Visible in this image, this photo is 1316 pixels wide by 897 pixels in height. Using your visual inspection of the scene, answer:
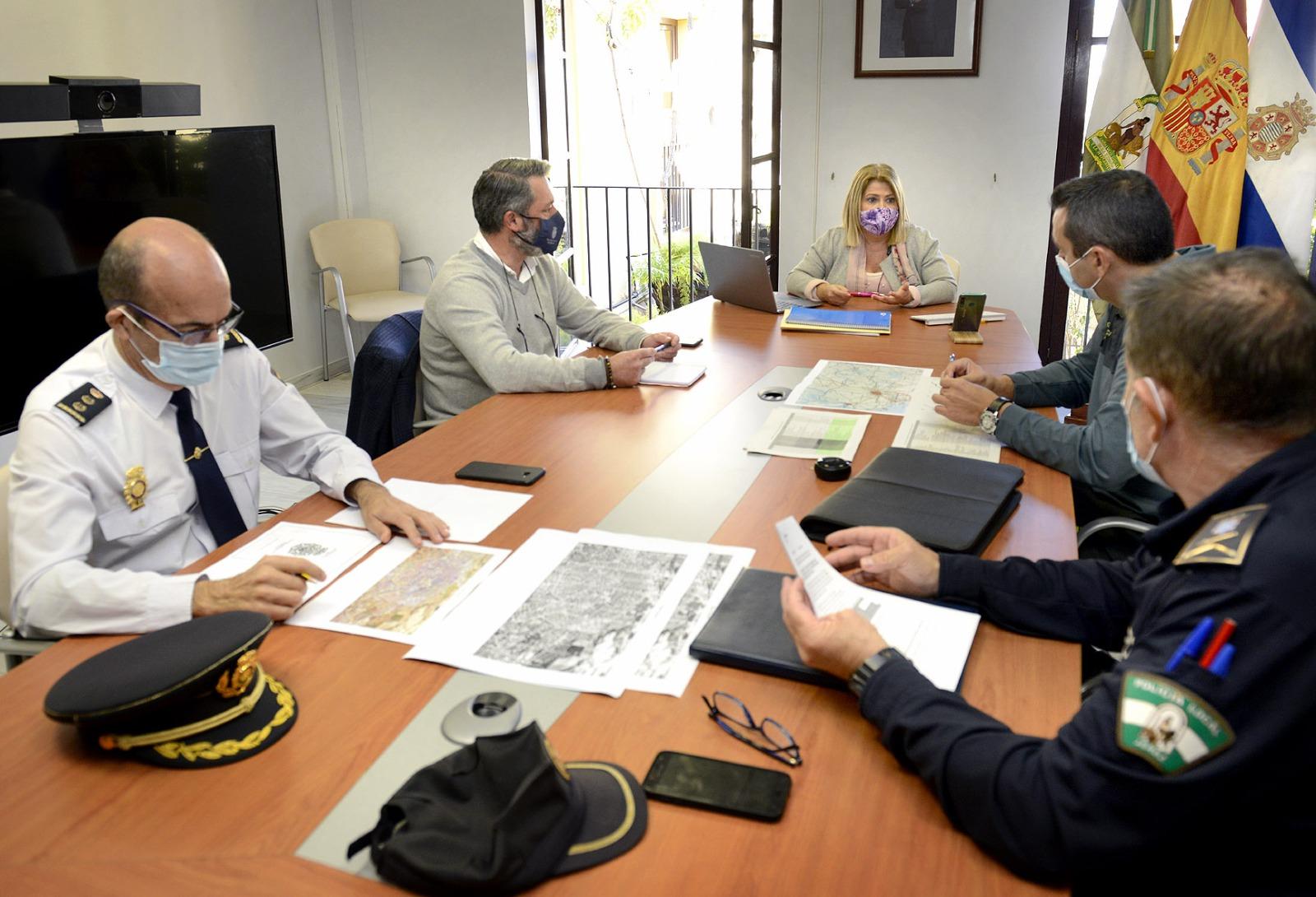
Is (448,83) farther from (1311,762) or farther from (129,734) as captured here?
(1311,762)

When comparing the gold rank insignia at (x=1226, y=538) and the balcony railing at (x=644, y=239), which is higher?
the gold rank insignia at (x=1226, y=538)

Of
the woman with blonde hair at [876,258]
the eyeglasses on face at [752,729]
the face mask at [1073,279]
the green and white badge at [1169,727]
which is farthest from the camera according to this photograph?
the woman with blonde hair at [876,258]

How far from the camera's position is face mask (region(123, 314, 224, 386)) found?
1.67m

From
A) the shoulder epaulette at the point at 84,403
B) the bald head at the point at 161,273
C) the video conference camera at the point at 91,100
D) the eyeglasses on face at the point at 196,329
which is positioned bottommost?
A: the shoulder epaulette at the point at 84,403

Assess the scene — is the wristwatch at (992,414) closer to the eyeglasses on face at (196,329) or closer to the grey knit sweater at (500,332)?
the grey knit sweater at (500,332)

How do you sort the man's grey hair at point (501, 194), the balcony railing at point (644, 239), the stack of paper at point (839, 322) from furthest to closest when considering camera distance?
the balcony railing at point (644, 239) → the stack of paper at point (839, 322) → the man's grey hair at point (501, 194)

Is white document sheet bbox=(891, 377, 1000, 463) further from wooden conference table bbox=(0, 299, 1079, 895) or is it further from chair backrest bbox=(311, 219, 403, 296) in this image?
chair backrest bbox=(311, 219, 403, 296)

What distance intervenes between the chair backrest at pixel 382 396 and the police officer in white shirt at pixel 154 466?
62cm

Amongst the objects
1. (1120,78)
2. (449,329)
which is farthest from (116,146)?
(1120,78)

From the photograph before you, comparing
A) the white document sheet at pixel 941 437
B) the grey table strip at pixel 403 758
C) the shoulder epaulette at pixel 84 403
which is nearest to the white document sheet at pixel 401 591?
the grey table strip at pixel 403 758

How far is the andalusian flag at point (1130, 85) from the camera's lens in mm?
4465

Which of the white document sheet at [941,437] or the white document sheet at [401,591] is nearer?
the white document sheet at [401,591]

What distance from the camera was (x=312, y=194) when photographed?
5445mm

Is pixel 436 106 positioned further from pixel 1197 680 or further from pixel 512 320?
pixel 1197 680
